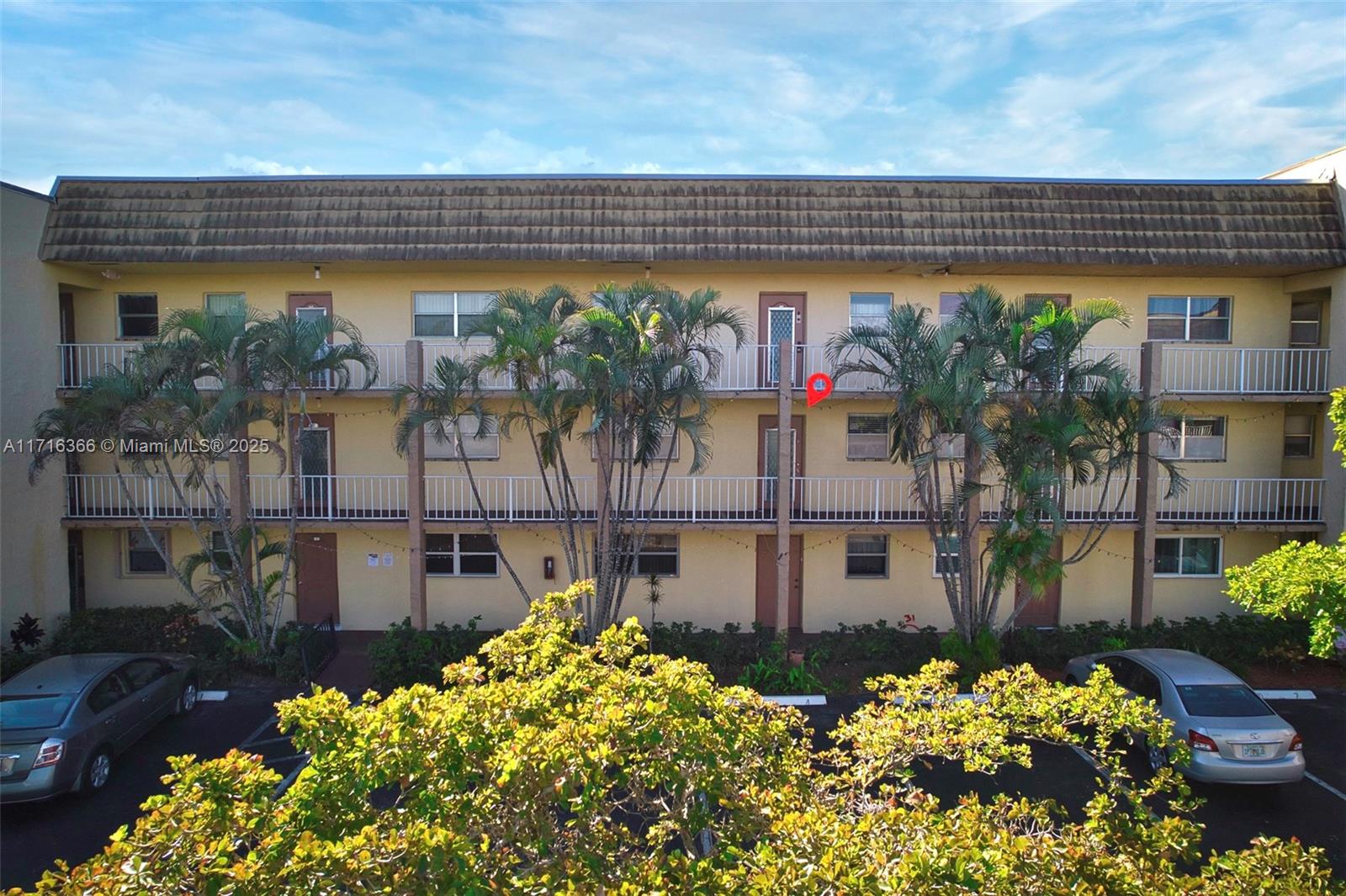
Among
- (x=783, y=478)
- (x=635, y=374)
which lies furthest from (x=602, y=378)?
(x=783, y=478)

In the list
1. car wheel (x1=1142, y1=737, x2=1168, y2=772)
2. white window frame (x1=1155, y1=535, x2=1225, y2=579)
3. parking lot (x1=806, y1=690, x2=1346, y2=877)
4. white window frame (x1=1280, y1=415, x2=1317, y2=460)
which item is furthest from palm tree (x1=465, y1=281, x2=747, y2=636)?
white window frame (x1=1280, y1=415, x2=1317, y2=460)

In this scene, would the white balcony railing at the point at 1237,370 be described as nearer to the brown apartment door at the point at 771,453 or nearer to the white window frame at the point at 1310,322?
the white window frame at the point at 1310,322

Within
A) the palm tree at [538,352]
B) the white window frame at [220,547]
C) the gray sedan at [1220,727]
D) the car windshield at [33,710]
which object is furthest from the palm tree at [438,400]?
the gray sedan at [1220,727]

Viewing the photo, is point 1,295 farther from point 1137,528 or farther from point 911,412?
point 1137,528

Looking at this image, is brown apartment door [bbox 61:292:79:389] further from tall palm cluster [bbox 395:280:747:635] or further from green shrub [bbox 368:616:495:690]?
→ green shrub [bbox 368:616:495:690]

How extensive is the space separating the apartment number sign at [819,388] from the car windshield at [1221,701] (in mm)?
7050

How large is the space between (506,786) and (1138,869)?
11.1 ft

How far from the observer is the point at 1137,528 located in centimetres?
1508

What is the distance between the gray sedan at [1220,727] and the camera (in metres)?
9.73

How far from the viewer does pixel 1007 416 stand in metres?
13.9

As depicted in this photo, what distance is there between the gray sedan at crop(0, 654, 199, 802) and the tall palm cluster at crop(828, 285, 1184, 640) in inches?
460

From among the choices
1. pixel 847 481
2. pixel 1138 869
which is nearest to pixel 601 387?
pixel 847 481

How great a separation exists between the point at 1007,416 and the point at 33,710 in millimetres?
14473

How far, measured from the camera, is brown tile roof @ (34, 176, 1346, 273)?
590 inches
